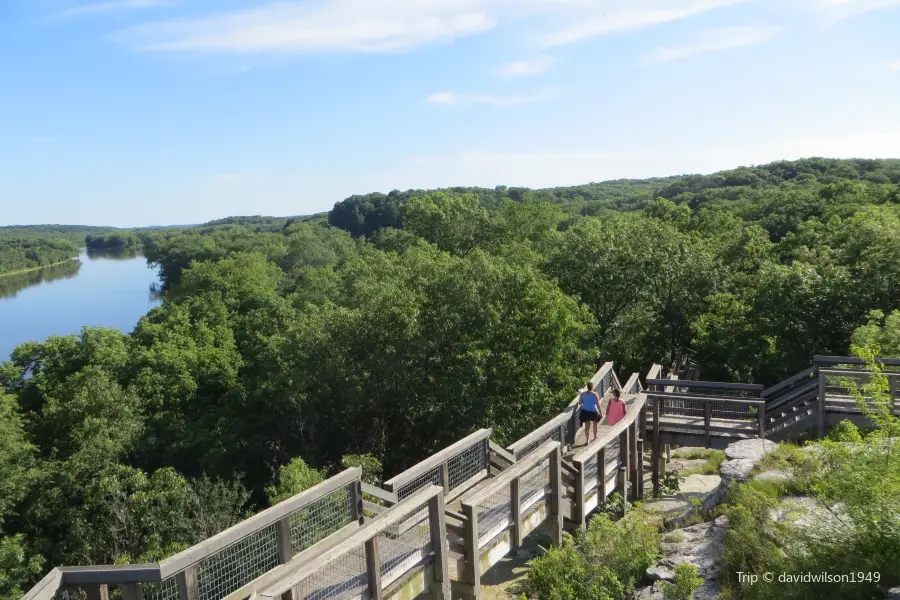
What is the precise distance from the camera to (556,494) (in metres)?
8.18

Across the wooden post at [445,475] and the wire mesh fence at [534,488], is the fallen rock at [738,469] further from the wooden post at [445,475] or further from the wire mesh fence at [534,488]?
the wooden post at [445,475]

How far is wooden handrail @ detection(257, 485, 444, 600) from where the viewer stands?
189 inches

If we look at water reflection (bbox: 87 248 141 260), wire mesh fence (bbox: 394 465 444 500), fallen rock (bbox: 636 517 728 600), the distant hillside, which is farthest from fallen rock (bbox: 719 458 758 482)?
water reflection (bbox: 87 248 141 260)

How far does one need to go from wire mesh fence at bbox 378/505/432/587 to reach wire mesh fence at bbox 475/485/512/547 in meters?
0.79

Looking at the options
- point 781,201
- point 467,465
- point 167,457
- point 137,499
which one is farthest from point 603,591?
point 781,201

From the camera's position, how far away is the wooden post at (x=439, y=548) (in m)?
6.29

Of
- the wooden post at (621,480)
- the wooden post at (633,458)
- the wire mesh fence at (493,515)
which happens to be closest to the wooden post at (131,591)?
the wire mesh fence at (493,515)

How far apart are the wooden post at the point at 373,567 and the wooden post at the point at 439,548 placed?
0.79 m

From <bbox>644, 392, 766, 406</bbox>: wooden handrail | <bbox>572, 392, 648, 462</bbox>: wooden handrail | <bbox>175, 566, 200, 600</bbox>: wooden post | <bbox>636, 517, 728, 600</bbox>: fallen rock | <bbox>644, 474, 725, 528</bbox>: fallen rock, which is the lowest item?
<bbox>644, 474, 725, 528</bbox>: fallen rock

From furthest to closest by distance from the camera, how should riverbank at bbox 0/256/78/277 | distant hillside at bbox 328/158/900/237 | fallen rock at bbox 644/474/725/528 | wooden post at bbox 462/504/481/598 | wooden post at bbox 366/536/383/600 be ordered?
1. riverbank at bbox 0/256/78/277
2. distant hillside at bbox 328/158/900/237
3. fallen rock at bbox 644/474/725/528
4. wooden post at bbox 462/504/481/598
5. wooden post at bbox 366/536/383/600

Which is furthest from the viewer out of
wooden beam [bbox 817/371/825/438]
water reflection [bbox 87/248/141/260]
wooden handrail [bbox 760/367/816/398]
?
water reflection [bbox 87/248/141/260]

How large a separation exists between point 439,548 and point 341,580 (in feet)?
3.76

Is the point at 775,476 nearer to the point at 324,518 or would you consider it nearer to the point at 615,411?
the point at 615,411

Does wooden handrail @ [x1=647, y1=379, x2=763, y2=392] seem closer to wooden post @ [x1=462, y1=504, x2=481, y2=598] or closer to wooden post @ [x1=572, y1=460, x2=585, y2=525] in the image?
wooden post @ [x1=572, y1=460, x2=585, y2=525]
